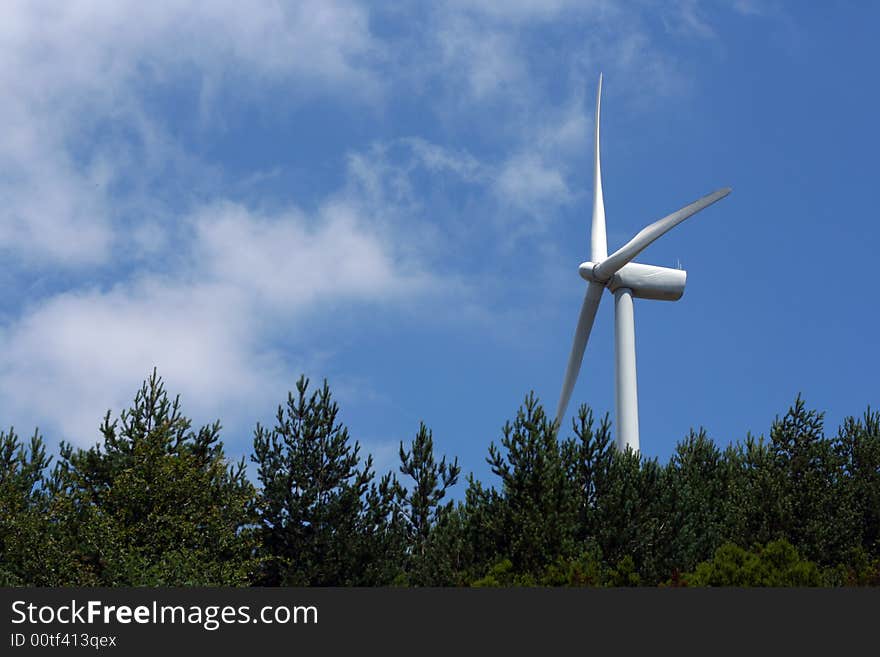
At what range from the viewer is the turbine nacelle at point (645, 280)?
4978cm

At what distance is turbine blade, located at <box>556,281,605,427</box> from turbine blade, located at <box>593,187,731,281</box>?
1.55 metres

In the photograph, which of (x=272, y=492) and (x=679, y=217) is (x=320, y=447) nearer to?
(x=272, y=492)

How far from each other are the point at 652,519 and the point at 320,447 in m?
14.2

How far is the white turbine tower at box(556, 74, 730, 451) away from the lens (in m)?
46.5

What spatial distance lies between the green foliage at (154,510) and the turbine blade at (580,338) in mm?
17304

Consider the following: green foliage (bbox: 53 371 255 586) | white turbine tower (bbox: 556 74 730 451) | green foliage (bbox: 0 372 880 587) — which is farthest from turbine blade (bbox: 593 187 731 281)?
green foliage (bbox: 53 371 255 586)

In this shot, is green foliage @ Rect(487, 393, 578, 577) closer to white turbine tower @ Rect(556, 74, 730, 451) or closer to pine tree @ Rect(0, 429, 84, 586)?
white turbine tower @ Rect(556, 74, 730, 451)

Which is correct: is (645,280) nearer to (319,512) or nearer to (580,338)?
(580,338)

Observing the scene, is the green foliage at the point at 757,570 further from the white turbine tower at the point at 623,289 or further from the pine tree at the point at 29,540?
the pine tree at the point at 29,540

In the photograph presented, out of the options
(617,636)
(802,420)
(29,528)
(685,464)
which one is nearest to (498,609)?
(617,636)

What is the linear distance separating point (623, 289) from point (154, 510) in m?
25.6

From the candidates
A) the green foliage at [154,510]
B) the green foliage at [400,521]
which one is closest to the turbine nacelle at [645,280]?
the green foliage at [400,521]

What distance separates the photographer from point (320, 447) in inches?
1645

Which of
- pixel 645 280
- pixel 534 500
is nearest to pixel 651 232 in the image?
pixel 645 280
